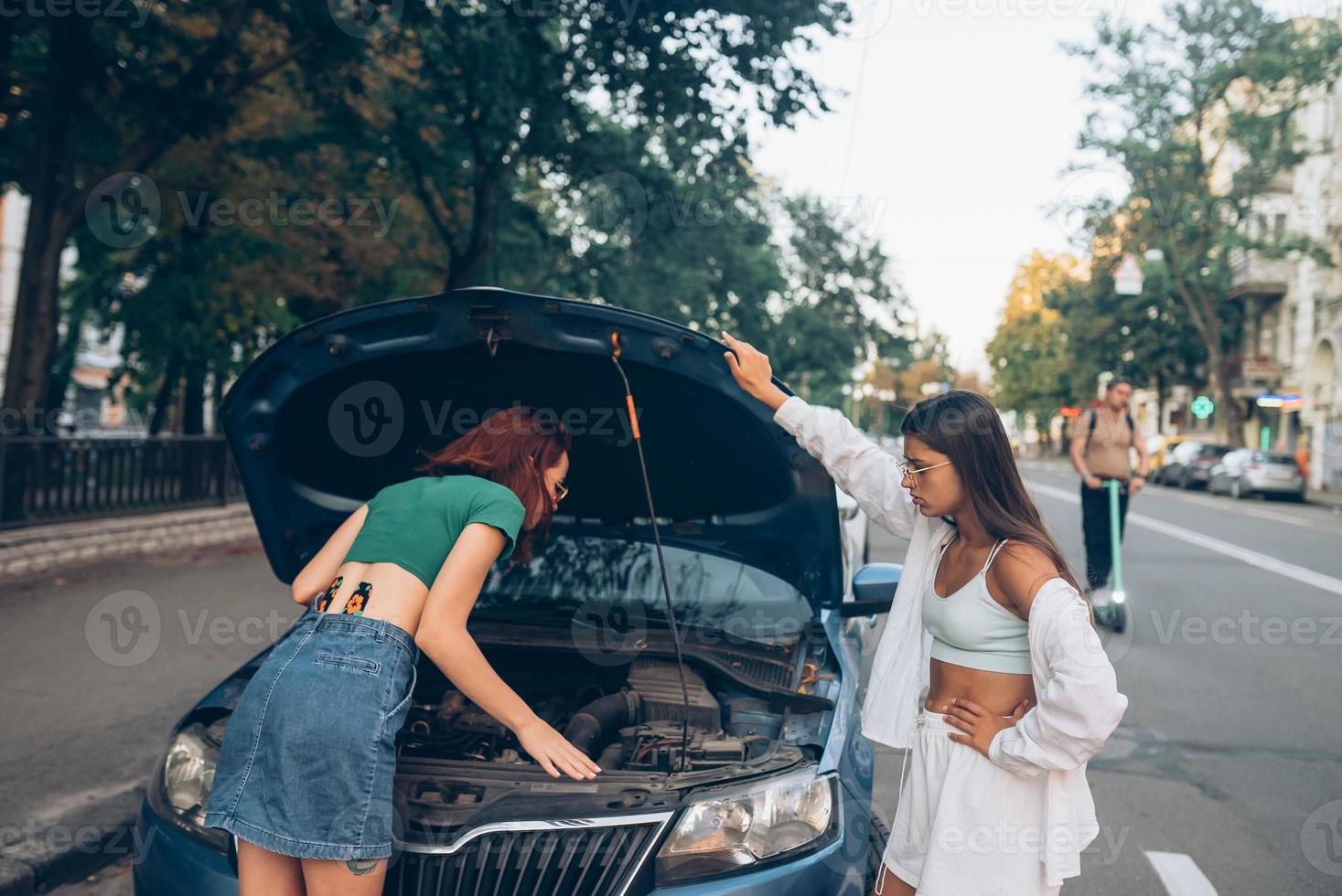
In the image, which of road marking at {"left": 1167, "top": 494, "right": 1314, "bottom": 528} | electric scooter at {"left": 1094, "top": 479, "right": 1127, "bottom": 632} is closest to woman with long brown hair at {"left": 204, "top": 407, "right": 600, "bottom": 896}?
electric scooter at {"left": 1094, "top": 479, "right": 1127, "bottom": 632}

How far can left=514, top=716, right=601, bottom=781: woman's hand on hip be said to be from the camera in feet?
7.72

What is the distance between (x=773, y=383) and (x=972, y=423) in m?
0.70

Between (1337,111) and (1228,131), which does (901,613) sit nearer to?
(1228,131)

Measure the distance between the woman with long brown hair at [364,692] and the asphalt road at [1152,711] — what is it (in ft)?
4.66

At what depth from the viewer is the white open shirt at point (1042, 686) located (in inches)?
78.1

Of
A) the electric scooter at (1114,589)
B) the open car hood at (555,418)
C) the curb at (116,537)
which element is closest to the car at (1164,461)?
the electric scooter at (1114,589)

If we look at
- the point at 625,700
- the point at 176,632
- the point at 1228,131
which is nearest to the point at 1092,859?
the point at 625,700

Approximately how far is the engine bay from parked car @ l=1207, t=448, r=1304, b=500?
29411 millimetres

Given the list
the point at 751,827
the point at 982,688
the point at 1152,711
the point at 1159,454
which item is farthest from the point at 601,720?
the point at 1159,454

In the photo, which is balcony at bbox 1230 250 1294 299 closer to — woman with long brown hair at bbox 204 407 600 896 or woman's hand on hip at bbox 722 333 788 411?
woman's hand on hip at bbox 722 333 788 411

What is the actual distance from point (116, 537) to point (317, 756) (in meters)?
10.1

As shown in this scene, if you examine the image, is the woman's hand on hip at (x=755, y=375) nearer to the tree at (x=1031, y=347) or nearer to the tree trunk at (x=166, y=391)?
the tree trunk at (x=166, y=391)

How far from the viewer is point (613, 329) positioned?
2.83 meters

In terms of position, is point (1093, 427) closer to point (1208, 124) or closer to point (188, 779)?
point (188, 779)
